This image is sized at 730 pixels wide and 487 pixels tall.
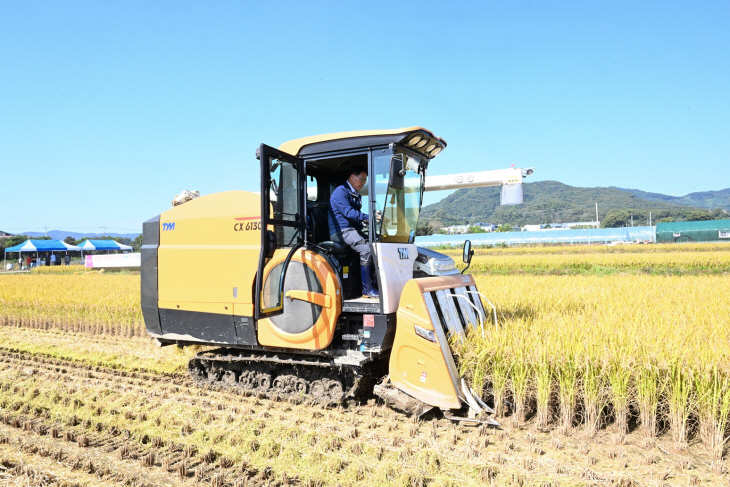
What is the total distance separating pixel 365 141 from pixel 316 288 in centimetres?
166

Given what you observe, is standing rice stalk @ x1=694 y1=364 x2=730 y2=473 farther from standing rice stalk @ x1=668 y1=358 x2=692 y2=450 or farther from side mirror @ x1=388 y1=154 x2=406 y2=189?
side mirror @ x1=388 y1=154 x2=406 y2=189

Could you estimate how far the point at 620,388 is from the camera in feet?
13.6

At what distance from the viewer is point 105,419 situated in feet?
16.3

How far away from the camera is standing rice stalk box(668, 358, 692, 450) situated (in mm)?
3873

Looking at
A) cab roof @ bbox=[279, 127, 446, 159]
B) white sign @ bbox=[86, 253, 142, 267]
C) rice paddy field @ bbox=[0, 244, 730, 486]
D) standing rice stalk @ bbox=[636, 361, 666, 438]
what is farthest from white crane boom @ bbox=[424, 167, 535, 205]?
white sign @ bbox=[86, 253, 142, 267]

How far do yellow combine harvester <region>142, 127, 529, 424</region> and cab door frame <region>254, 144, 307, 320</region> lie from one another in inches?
0.6

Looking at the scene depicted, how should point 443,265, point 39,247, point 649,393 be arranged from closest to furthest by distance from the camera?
point 649,393, point 443,265, point 39,247

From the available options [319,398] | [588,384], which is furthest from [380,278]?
[588,384]

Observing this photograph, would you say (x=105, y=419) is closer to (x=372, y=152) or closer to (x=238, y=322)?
(x=238, y=322)

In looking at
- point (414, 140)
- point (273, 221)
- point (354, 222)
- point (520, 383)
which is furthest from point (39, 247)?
point (520, 383)

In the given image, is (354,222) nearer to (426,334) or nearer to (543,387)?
(426,334)

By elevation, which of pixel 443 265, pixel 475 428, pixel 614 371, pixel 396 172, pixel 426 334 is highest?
pixel 396 172

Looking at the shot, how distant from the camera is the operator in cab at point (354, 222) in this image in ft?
17.1

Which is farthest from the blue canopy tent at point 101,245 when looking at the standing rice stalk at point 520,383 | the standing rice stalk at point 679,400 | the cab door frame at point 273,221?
the standing rice stalk at point 679,400
